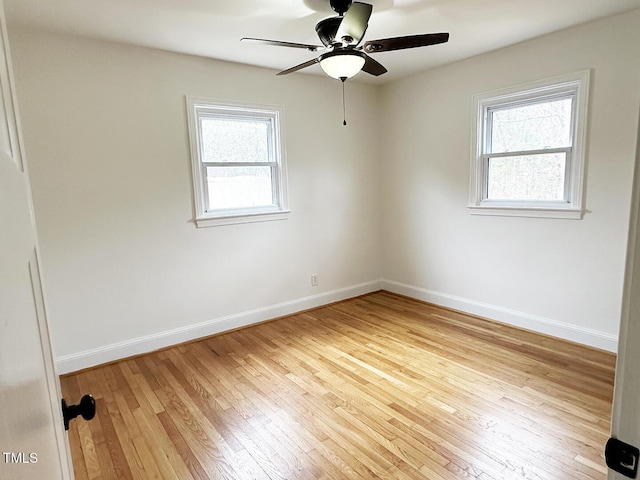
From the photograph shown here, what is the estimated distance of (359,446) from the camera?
2033 millimetres

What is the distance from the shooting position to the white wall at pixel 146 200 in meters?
2.77

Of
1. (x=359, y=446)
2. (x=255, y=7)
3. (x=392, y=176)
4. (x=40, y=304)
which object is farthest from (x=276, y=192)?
(x=40, y=304)

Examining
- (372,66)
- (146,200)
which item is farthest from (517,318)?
(146,200)

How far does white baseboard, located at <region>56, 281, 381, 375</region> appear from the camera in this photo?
2.98 meters

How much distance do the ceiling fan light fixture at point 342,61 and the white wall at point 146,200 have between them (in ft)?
5.20

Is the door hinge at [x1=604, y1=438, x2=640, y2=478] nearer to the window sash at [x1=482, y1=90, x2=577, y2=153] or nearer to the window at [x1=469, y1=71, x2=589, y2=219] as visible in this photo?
the window at [x1=469, y1=71, x2=589, y2=219]

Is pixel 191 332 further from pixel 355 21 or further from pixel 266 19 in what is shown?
pixel 355 21

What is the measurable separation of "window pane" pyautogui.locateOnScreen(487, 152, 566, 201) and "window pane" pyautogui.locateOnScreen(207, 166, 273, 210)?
2274 millimetres

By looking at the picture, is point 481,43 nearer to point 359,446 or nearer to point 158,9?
point 158,9

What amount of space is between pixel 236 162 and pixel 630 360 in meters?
3.48

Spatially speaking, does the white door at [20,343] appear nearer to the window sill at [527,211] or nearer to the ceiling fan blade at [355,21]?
the ceiling fan blade at [355,21]

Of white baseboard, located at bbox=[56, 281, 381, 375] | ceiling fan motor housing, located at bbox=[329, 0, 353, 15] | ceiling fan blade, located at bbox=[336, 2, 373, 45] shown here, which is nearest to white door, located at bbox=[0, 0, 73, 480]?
ceiling fan blade, located at bbox=[336, 2, 373, 45]

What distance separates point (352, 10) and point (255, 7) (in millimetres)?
808

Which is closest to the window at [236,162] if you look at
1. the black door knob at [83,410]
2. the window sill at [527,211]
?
the window sill at [527,211]
